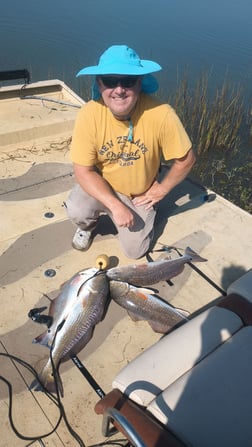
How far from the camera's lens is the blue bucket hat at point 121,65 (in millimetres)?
2564

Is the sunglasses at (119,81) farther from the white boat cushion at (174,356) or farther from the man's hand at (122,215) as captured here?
the white boat cushion at (174,356)

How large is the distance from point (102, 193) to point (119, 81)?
0.87 metres

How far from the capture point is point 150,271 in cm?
309

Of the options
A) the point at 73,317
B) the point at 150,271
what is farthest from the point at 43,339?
the point at 150,271

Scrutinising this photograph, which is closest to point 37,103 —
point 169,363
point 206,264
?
point 206,264

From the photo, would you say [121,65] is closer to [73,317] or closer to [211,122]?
[73,317]

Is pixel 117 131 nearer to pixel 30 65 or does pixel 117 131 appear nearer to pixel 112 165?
pixel 112 165

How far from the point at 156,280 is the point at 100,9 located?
16764 millimetres

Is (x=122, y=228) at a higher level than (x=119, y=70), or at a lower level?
lower

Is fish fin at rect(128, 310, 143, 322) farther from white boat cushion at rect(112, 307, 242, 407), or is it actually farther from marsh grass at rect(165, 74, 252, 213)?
marsh grass at rect(165, 74, 252, 213)

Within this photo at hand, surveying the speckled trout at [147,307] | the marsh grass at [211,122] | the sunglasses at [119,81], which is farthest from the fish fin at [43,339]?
the marsh grass at [211,122]

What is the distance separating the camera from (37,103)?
232 inches

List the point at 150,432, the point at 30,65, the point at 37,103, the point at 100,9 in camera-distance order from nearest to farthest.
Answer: the point at 150,432 → the point at 37,103 → the point at 30,65 → the point at 100,9

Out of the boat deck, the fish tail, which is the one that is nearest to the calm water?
the boat deck
